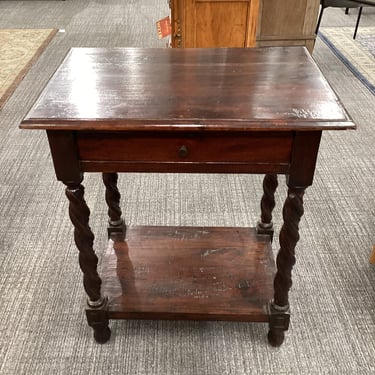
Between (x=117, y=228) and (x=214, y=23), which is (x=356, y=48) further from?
(x=117, y=228)

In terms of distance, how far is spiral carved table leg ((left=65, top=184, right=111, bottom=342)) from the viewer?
1.17 m

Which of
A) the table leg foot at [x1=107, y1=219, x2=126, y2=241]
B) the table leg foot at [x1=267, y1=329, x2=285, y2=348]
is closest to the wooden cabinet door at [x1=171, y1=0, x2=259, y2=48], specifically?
the table leg foot at [x1=107, y1=219, x2=126, y2=241]

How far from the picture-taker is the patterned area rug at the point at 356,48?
3.32 metres

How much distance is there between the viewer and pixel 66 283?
1.69 m

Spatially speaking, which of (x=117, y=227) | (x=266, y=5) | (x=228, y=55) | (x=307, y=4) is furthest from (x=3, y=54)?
(x=228, y=55)

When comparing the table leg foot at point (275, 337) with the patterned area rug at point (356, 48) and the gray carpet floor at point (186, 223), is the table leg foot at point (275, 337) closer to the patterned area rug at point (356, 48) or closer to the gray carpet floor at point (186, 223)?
the gray carpet floor at point (186, 223)

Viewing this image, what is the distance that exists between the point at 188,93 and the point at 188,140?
15cm

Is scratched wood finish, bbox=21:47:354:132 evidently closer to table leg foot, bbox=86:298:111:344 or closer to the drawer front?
the drawer front

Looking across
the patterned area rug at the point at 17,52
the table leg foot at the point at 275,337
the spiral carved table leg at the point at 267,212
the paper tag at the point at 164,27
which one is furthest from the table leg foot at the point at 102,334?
the patterned area rug at the point at 17,52

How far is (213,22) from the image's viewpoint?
2359 millimetres

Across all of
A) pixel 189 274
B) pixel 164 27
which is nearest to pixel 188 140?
pixel 189 274

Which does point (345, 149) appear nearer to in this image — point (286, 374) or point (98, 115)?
point (286, 374)

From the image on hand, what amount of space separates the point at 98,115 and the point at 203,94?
0.27 meters

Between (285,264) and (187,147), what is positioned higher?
(187,147)
